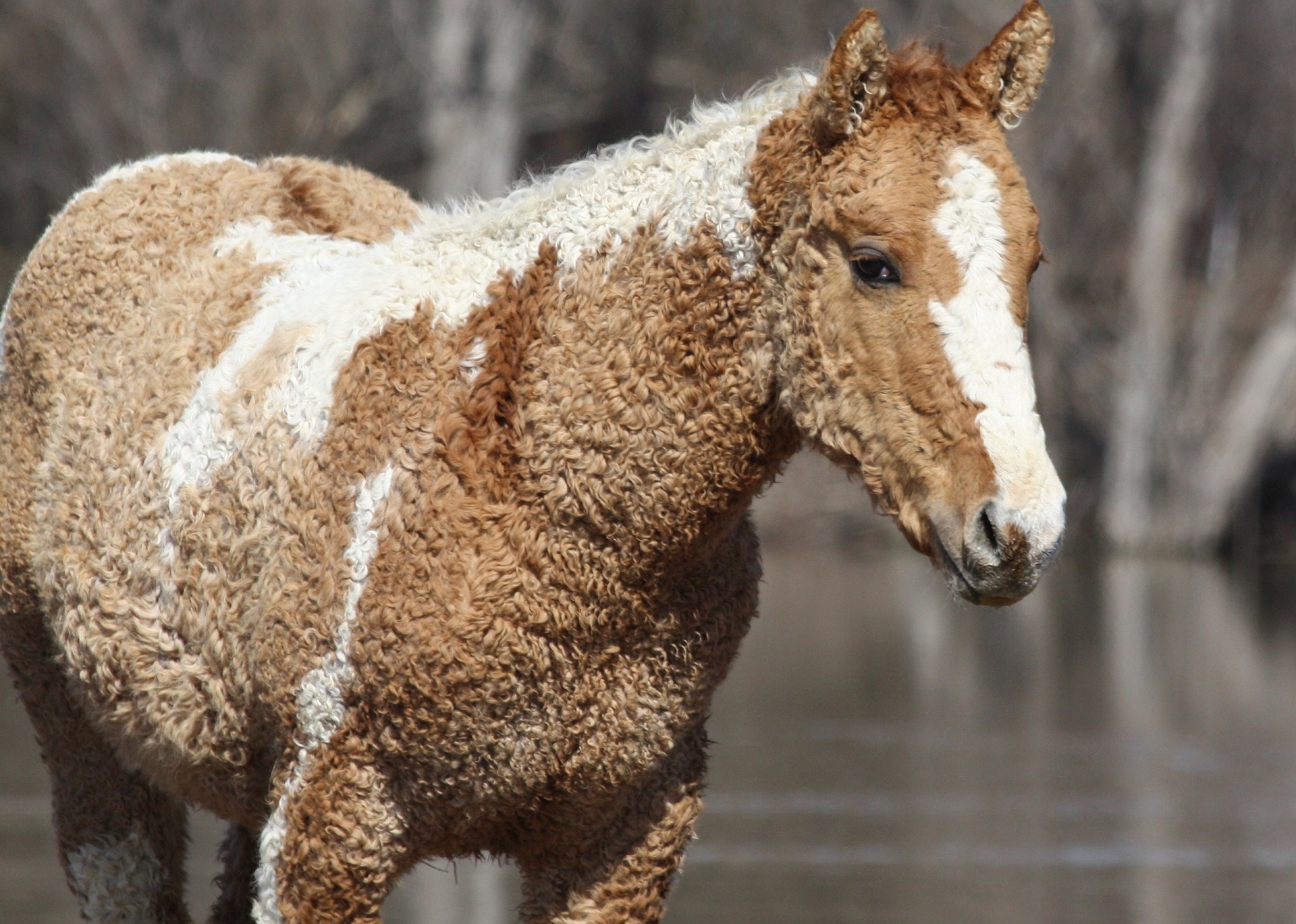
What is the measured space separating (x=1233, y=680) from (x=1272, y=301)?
27.2 ft

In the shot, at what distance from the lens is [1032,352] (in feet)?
57.0

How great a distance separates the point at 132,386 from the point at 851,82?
1759mm

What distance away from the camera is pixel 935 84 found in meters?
2.87

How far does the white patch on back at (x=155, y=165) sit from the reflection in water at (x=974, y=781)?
234 cm

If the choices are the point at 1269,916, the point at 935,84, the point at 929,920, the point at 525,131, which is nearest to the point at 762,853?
the point at 929,920

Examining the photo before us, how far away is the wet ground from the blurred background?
3cm

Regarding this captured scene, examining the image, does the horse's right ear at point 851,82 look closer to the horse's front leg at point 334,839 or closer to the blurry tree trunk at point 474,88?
the horse's front leg at point 334,839

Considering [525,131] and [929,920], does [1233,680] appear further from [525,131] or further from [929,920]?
[525,131]

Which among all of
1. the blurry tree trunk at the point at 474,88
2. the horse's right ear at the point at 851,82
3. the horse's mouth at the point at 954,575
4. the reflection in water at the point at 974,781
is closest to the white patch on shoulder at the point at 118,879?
the reflection in water at the point at 974,781

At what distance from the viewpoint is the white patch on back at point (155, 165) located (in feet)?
14.3

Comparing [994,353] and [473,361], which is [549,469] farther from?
[994,353]

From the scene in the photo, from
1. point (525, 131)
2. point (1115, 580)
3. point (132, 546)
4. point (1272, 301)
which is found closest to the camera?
point (132, 546)

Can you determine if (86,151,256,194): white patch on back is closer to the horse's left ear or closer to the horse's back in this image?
the horse's back

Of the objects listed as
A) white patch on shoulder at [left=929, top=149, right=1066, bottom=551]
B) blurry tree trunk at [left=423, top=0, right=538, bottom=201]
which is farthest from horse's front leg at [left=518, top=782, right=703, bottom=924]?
blurry tree trunk at [left=423, top=0, right=538, bottom=201]
